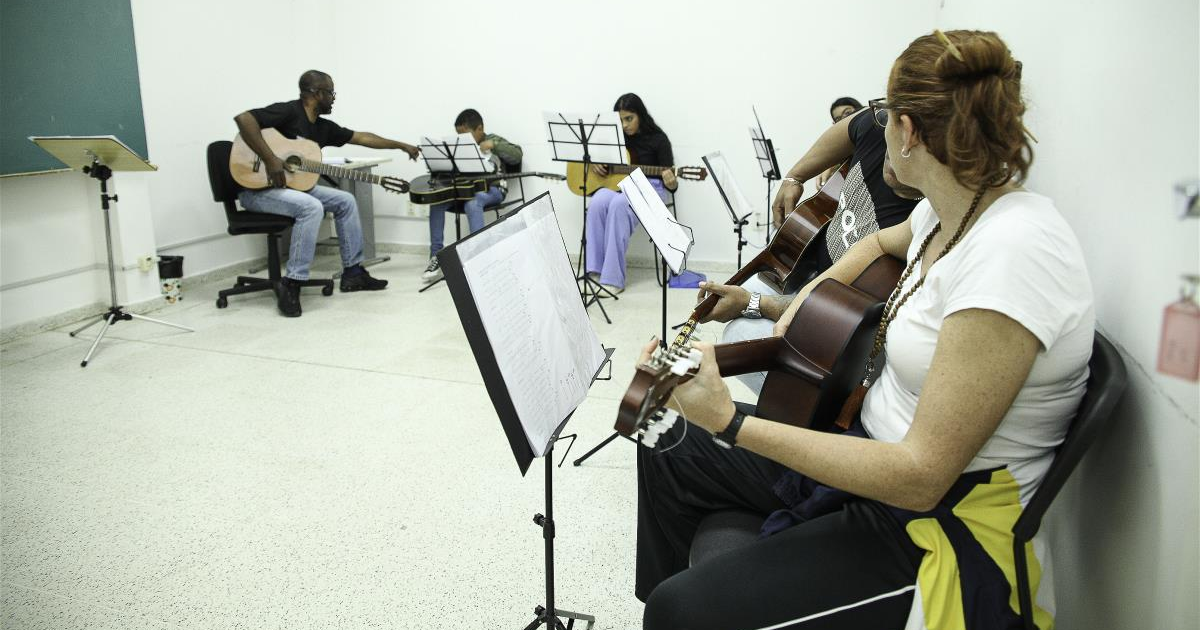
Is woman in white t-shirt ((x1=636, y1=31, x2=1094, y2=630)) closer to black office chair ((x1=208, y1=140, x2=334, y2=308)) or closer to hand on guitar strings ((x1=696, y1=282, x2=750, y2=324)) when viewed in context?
hand on guitar strings ((x1=696, y1=282, x2=750, y2=324))

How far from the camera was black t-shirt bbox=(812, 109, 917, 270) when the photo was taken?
2.15m

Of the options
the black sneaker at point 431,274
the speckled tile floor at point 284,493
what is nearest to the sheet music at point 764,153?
the speckled tile floor at point 284,493

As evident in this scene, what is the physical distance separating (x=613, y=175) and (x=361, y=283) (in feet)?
6.12

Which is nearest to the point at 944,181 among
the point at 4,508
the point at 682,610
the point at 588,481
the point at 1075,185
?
the point at 1075,185

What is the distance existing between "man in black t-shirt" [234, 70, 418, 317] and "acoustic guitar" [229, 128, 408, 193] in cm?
6

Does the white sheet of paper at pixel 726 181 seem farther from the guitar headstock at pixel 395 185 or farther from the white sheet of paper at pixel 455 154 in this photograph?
the guitar headstock at pixel 395 185

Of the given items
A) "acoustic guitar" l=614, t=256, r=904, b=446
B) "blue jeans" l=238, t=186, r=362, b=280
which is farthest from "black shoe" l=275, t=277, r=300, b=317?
"acoustic guitar" l=614, t=256, r=904, b=446

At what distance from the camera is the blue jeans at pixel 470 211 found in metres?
A: 5.61

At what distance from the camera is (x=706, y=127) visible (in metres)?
5.53

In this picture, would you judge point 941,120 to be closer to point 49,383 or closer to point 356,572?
point 356,572

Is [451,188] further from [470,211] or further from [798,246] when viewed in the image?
[798,246]

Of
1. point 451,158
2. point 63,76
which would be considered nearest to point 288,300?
point 451,158

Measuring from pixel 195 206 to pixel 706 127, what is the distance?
3.50 meters

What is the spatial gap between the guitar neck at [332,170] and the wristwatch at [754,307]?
12.4 feet
